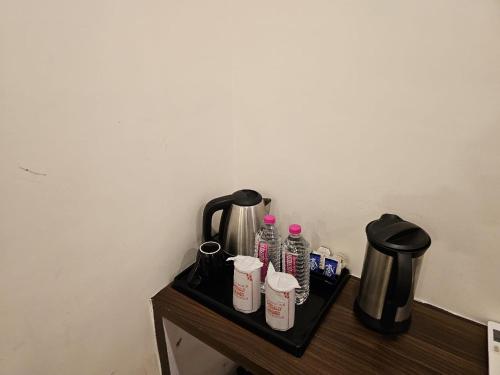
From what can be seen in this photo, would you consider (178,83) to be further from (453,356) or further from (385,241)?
(453,356)

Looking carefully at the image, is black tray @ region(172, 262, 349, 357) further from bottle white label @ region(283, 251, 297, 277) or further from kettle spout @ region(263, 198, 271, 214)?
kettle spout @ region(263, 198, 271, 214)

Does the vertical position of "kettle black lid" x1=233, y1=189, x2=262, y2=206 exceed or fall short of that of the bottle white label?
it exceeds it

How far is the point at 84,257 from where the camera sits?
70cm

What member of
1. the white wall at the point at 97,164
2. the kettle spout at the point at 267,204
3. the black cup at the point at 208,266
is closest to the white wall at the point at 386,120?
the kettle spout at the point at 267,204

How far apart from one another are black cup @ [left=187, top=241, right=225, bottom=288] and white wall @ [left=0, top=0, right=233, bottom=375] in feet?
0.29

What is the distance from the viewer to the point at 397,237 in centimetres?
72

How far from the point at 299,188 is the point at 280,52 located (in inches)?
17.0

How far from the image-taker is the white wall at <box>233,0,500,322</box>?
68 centimetres

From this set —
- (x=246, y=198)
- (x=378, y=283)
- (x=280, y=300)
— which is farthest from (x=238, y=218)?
(x=378, y=283)

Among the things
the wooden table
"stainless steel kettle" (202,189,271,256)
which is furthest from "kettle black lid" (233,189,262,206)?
the wooden table

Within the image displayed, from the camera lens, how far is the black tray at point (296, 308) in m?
0.75

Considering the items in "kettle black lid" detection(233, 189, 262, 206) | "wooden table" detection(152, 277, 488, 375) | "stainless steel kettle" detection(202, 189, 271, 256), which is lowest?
"wooden table" detection(152, 277, 488, 375)

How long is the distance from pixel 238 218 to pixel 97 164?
0.44 m

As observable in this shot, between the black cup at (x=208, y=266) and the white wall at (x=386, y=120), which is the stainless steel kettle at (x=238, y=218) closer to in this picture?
the black cup at (x=208, y=266)
